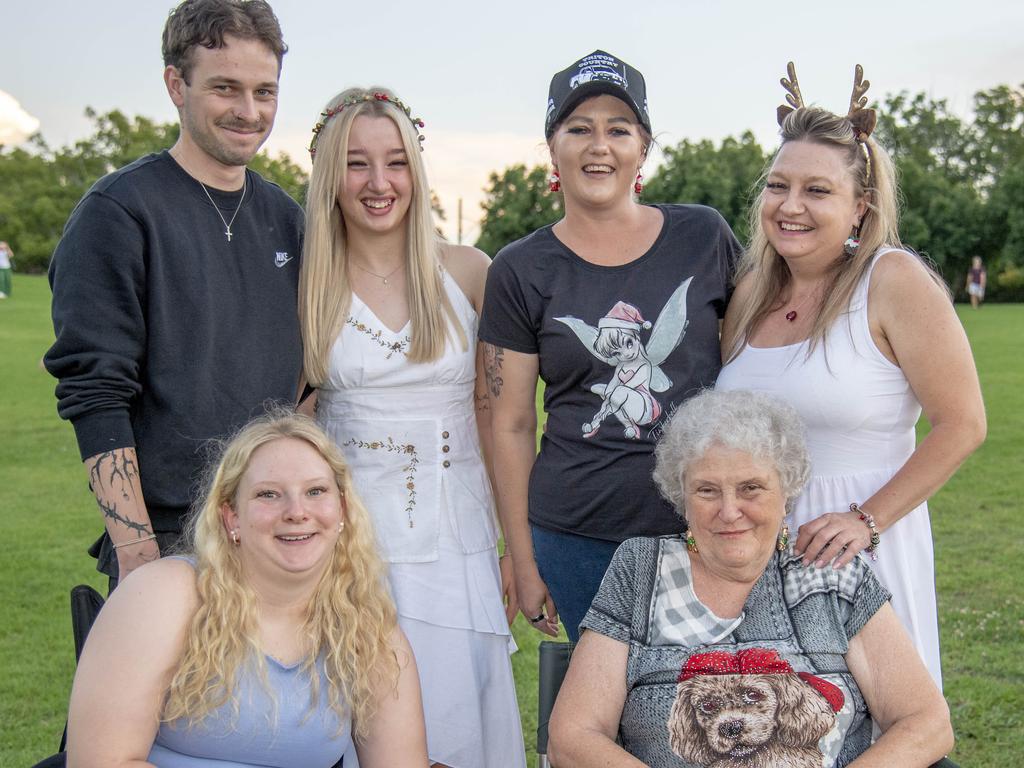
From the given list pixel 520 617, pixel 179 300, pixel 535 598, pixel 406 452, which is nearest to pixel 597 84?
pixel 406 452

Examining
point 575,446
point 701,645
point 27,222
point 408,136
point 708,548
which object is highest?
point 27,222

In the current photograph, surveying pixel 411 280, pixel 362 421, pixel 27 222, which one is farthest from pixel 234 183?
pixel 27 222

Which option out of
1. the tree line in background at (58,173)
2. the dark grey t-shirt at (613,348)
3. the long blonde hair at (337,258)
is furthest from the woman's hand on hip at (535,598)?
the tree line in background at (58,173)

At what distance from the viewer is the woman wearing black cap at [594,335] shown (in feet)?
9.94

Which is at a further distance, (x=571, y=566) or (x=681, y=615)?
(x=571, y=566)

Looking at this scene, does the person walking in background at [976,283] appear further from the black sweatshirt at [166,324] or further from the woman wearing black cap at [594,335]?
the black sweatshirt at [166,324]

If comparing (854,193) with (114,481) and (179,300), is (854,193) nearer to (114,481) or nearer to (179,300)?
(179,300)

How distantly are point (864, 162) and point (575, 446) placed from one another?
1154mm

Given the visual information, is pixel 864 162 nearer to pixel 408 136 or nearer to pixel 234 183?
pixel 408 136

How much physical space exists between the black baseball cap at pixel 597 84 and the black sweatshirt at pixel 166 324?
3.23ft

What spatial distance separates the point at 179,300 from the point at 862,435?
1.92 meters

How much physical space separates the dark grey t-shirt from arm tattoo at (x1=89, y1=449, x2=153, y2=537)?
1.14 meters

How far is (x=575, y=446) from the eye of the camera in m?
3.11

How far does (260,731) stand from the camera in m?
2.50
